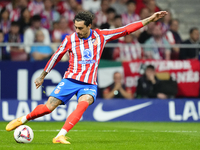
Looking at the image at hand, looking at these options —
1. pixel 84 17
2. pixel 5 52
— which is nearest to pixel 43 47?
pixel 5 52

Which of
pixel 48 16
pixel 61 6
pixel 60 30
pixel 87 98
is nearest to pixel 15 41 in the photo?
pixel 60 30

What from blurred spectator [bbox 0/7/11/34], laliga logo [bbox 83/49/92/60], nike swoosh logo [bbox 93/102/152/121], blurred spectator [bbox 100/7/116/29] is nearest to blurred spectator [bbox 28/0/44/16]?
blurred spectator [bbox 0/7/11/34]

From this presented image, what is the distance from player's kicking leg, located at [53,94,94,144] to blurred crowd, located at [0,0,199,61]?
4.99 metres

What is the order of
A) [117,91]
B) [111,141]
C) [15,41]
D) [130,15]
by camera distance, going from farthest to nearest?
1. [130,15]
2. [117,91]
3. [15,41]
4. [111,141]

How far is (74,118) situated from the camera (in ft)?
21.0

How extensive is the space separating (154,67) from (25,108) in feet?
12.5

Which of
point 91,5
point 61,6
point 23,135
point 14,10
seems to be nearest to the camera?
point 23,135

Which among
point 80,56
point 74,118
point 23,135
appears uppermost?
point 80,56

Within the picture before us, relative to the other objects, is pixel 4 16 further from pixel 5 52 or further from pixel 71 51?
pixel 71 51

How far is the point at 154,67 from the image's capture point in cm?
1197

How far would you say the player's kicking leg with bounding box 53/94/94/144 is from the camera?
6.27 metres

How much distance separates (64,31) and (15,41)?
5.40 ft

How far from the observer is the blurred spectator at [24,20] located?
12.3m

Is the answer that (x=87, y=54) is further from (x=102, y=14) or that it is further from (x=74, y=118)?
(x=102, y=14)
